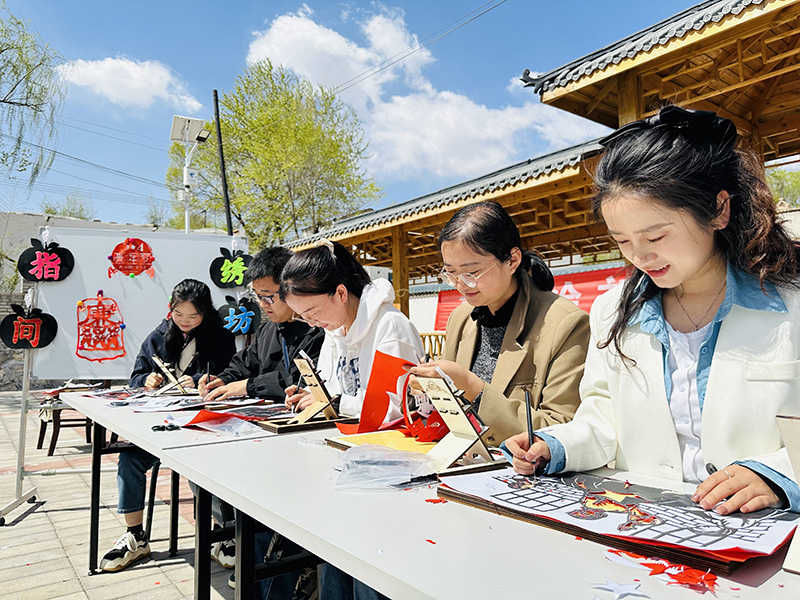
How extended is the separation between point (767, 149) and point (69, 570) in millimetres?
6492

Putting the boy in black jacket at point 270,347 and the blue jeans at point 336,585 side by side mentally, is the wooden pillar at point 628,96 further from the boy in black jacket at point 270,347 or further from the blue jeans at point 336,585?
the blue jeans at point 336,585

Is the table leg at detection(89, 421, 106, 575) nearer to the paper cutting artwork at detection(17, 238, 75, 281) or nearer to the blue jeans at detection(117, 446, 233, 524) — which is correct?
the blue jeans at detection(117, 446, 233, 524)

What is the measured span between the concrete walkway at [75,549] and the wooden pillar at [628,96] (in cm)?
412

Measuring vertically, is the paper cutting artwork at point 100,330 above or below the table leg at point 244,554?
above

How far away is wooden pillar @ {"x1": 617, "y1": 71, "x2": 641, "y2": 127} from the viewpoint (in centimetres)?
433

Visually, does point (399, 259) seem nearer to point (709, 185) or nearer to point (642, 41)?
point (642, 41)

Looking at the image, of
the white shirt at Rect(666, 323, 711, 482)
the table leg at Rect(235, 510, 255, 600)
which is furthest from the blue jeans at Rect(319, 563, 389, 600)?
the white shirt at Rect(666, 323, 711, 482)

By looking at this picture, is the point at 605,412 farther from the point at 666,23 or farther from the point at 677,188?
the point at 666,23

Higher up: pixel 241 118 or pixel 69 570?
pixel 241 118

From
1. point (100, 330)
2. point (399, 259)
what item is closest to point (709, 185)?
point (100, 330)

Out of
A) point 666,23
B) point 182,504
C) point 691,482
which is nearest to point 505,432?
point 691,482

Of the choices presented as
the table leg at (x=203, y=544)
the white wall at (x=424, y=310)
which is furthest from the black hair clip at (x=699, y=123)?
the white wall at (x=424, y=310)

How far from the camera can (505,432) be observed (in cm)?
130

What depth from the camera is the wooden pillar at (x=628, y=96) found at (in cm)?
433
